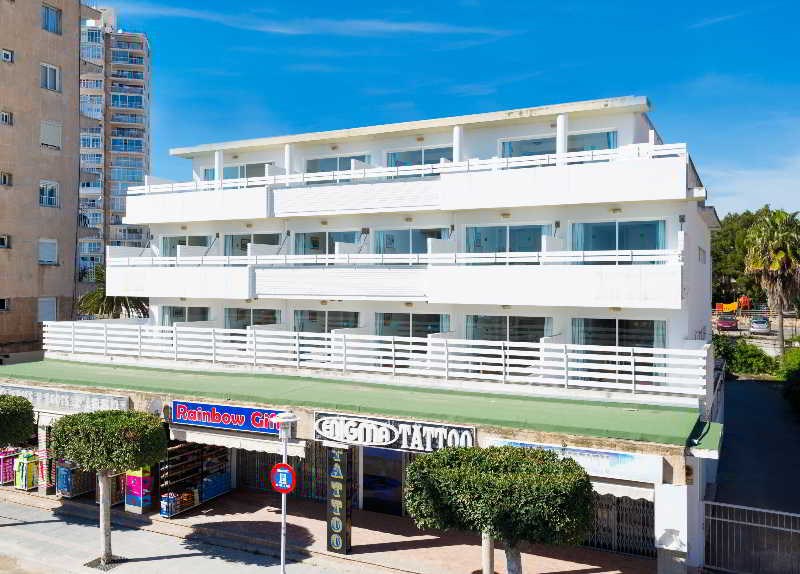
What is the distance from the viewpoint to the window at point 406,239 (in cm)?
2456

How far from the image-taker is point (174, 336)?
24.5 metres

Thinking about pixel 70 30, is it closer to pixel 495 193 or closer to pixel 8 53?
pixel 8 53

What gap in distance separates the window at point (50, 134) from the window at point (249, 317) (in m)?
16.8

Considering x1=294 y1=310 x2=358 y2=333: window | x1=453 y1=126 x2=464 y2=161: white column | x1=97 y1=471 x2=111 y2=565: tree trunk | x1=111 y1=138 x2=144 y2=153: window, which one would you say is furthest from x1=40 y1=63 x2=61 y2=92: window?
x1=111 y1=138 x2=144 y2=153: window

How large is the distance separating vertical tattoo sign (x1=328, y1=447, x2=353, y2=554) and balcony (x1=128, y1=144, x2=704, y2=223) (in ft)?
32.3

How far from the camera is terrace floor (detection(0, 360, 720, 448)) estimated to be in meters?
14.7

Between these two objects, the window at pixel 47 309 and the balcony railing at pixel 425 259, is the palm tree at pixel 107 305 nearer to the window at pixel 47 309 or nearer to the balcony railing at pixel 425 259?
the window at pixel 47 309

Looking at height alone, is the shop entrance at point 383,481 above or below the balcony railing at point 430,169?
below

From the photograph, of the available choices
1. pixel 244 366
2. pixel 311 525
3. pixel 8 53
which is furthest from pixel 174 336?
pixel 8 53

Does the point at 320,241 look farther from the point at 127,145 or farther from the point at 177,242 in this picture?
the point at 127,145

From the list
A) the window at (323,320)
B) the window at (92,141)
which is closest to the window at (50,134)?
the window at (323,320)

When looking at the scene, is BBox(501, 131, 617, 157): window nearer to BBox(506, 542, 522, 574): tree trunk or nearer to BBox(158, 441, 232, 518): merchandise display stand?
BBox(506, 542, 522, 574): tree trunk

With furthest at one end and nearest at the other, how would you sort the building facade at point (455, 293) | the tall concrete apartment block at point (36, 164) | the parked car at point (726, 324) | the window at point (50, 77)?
the parked car at point (726, 324) < the window at point (50, 77) < the tall concrete apartment block at point (36, 164) < the building facade at point (455, 293)

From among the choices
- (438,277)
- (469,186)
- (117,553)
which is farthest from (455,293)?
(117,553)
